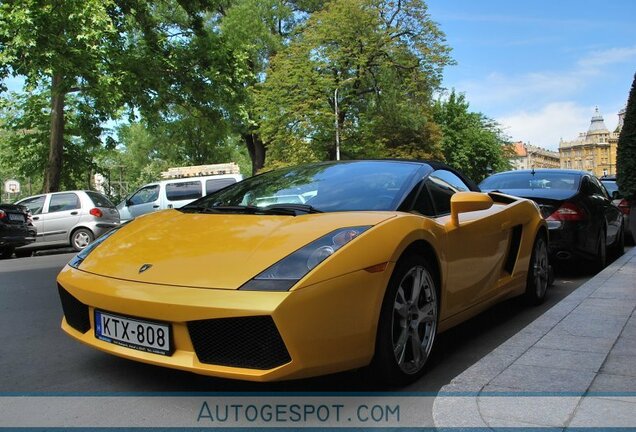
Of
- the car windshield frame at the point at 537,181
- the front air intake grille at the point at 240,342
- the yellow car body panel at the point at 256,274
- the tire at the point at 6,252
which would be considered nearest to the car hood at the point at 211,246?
the yellow car body panel at the point at 256,274

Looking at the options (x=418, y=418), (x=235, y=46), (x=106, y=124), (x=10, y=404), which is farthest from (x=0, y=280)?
(x=106, y=124)

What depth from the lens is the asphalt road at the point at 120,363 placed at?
123 inches

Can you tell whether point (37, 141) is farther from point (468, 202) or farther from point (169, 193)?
point (468, 202)

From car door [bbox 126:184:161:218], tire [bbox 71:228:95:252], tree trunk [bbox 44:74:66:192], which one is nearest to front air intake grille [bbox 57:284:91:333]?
tire [bbox 71:228:95:252]

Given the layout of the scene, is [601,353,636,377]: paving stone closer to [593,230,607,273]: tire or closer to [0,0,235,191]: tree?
[593,230,607,273]: tire

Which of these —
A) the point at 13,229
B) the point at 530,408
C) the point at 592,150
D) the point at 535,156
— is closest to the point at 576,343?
the point at 530,408

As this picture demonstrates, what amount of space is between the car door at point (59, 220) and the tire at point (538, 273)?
11981 mm

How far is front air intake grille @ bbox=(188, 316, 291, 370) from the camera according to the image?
263 cm

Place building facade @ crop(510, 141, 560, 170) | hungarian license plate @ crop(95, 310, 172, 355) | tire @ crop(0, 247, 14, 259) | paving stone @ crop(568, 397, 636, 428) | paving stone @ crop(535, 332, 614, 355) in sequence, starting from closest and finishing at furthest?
paving stone @ crop(568, 397, 636, 428), hungarian license plate @ crop(95, 310, 172, 355), paving stone @ crop(535, 332, 614, 355), tire @ crop(0, 247, 14, 259), building facade @ crop(510, 141, 560, 170)

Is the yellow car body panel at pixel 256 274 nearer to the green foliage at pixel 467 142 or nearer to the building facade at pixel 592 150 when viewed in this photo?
the green foliage at pixel 467 142

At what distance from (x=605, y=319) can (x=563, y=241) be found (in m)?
2.72

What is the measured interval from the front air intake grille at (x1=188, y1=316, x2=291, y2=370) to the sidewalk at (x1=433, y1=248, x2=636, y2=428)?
79cm

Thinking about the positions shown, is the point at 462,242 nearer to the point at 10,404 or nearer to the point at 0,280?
the point at 10,404

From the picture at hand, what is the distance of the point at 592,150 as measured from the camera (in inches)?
5261
